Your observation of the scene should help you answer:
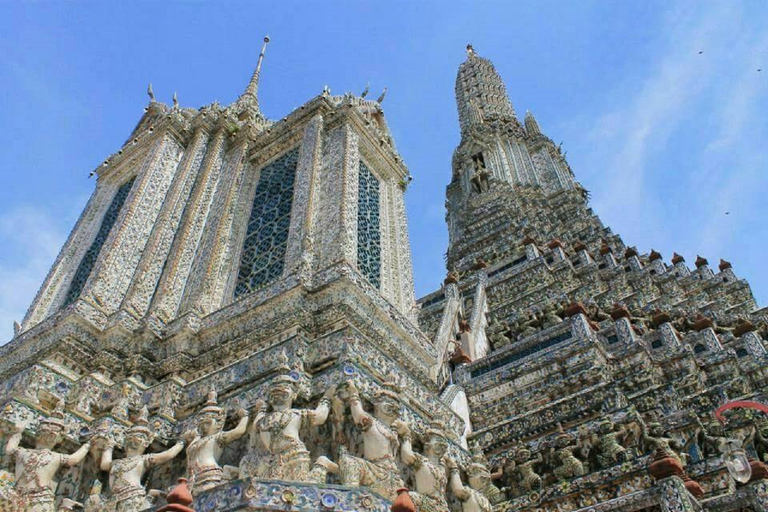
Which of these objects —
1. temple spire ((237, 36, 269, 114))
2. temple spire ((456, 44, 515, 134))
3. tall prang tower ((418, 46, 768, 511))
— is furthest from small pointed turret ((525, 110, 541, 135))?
temple spire ((237, 36, 269, 114))

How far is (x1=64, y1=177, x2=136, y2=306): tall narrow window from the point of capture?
897cm

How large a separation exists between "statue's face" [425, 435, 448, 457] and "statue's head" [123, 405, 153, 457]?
7.82 feet

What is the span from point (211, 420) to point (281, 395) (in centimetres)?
70

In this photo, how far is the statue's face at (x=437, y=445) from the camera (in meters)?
5.43

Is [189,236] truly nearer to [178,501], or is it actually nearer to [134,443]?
[134,443]

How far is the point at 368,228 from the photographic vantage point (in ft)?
29.0

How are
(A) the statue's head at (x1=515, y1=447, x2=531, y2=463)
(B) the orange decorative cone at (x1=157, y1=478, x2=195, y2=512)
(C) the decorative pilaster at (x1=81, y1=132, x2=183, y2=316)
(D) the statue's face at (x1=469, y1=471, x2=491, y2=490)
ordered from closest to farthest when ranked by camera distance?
(B) the orange decorative cone at (x1=157, y1=478, x2=195, y2=512) < (D) the statue's face at (x1=469, y1=471, x2=491, y2=490) < (C) the decorative pilaster at (x1=81, y1=132, x2=183, y2=316) < (A) the statue's head at (x1=515, y1=447, x2=531, y2=463)

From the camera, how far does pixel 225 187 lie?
1015cm

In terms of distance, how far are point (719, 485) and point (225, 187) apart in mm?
7748

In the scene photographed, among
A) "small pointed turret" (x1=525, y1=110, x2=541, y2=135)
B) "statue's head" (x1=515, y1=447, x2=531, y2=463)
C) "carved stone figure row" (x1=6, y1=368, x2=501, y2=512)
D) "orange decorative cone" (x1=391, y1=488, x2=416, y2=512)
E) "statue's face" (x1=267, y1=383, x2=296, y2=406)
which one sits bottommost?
"orange decorative cone" (x1=391, y1=488, x2=416, y2=512)

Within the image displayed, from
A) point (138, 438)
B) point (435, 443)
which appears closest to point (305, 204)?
point (138, 438)

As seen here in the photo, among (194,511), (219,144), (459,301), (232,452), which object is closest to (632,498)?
(232,452)

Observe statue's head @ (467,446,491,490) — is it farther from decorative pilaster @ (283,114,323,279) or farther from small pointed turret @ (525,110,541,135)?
small pointed turret @ (525,110,541,135)

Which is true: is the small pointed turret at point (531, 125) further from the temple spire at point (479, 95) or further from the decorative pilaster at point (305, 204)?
the decorative pilaster at point (305, 204)
